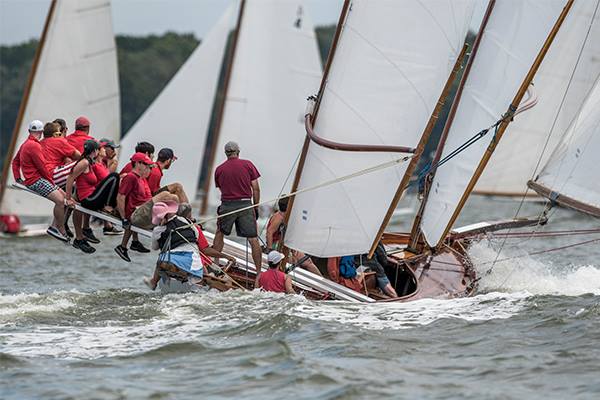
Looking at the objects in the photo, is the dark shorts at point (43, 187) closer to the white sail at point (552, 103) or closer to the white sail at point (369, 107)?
the white sail at point (369, 107)

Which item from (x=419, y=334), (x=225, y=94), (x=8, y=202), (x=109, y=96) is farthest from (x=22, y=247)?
(x=419, y=334)

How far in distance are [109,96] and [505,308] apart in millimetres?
20729

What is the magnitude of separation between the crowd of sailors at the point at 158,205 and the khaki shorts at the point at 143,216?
0.01 metres

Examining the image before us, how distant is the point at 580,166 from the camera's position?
17.7 meters

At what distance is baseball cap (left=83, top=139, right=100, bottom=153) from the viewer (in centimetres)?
1692

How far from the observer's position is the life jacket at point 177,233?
645 inches

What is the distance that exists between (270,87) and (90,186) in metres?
20.7

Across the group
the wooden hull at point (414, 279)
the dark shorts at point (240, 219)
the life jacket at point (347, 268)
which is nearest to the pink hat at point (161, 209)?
the dark shorts at point (240, 219)

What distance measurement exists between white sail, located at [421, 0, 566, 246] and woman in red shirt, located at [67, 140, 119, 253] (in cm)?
446

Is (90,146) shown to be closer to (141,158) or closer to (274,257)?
(141,158)

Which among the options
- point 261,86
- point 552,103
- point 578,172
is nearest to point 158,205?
point 578,172

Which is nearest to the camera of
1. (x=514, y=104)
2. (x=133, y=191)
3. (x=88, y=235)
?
(x=133, y=191)

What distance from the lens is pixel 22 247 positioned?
30047 mm

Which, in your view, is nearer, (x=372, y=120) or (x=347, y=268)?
(x=372, y=120)
